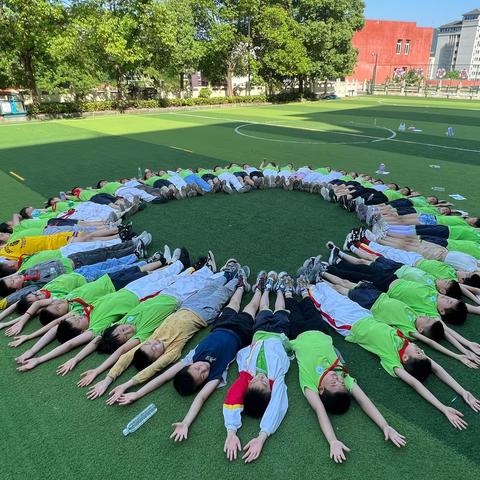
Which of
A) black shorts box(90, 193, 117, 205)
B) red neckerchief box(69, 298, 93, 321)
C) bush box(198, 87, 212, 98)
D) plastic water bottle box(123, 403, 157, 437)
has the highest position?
bush box(198, 87, 212, 98)

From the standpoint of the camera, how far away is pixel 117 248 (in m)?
6.56

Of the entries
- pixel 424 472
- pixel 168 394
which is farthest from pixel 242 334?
pixel 424 472

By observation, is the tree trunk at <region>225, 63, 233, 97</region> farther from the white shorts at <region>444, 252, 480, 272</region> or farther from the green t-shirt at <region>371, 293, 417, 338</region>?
the green t-shirt at <region>371, 293, 417, 338</region>

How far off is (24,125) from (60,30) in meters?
6.51

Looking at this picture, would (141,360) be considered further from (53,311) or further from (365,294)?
(365,294)

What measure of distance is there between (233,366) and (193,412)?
791 millimetres

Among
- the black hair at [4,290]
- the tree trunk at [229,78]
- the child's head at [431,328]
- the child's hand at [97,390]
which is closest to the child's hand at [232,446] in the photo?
the child's hand at [97,390]

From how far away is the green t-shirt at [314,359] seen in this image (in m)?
3.82

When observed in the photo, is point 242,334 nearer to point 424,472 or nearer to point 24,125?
point 424,472

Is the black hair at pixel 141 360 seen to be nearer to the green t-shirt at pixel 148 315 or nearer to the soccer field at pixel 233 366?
the soccer field at pixel 233 366

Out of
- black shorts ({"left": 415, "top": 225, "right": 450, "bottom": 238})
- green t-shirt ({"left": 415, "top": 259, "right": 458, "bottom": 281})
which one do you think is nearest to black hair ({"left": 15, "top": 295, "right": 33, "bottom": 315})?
green t-shirt ({"left": 415, "top": 259, "right": 458, "bottom": 281})

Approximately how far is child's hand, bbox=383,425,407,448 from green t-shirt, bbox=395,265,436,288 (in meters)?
2.32

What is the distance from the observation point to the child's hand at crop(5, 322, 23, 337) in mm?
4754

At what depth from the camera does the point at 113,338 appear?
173 inches
